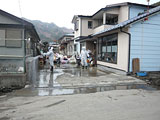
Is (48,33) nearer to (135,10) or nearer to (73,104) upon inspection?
(135,10)

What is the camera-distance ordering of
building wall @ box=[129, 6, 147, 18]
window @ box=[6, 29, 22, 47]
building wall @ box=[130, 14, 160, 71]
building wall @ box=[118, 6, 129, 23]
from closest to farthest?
building wall @ box=[130, 14, 160, 71] < window @ box=[6, 29, 22, 47] < building wall @ box=[129, 6, 147, 18] < building wall @ box=[118, 6, 129, 23]

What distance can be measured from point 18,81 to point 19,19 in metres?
4.49

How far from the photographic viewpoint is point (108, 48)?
11258 millimetres

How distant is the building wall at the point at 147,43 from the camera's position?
862cm

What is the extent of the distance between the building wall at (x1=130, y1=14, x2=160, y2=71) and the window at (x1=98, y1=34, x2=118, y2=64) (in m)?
1.64

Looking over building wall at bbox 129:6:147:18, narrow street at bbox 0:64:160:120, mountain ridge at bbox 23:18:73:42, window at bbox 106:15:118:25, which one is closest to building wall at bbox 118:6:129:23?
building wall at bbox 129:6:147:18

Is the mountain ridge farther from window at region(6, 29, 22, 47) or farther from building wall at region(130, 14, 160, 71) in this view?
building wall at region(130, 14, 160, 71)

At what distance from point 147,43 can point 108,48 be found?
320 centimetres

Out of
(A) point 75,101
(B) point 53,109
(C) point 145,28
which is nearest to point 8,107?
(B) point 53,109

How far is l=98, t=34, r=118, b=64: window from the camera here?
33.5 ft

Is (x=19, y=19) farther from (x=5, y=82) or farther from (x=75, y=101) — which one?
(x=75, y=101)

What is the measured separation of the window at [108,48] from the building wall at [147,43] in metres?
1.64

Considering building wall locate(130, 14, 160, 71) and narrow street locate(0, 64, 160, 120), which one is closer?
narrow street locate(0, 64, 160, 120)

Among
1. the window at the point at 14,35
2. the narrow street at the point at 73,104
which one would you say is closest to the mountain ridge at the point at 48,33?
the window at the point at 14,35
